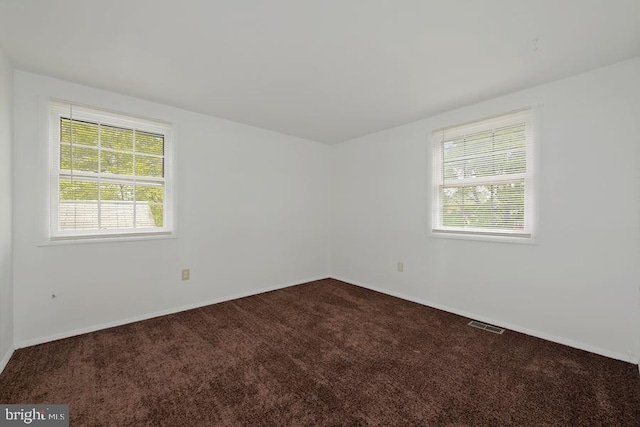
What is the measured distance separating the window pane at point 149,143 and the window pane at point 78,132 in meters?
0.36

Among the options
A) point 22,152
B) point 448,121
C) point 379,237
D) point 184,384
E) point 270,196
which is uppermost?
point 448,121

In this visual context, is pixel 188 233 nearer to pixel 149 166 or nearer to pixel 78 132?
pixel 149 166

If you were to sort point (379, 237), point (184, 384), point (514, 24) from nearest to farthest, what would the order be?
point (514, 24) → point (184, 384) → point (379, 237)

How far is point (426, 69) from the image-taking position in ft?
7.38

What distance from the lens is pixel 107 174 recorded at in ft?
8.95

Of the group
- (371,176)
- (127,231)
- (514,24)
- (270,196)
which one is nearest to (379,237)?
(371,176)

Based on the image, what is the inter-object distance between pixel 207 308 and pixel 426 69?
3.30 metres

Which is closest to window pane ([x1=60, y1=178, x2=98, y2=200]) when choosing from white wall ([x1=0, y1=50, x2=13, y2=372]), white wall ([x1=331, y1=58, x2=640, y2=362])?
white wall ([x1=0, y1=50, x2=13, y2=372])

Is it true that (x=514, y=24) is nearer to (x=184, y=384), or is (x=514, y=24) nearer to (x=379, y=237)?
(x=379, y=237)

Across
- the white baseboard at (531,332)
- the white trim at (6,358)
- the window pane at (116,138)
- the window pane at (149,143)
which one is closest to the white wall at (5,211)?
the white trim at (6,358)

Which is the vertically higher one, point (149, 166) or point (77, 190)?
point (149, 166)

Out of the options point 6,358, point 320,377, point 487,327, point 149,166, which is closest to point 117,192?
point 149,166

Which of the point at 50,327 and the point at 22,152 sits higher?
the point at 22,152

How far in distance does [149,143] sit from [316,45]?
7.17 feet
